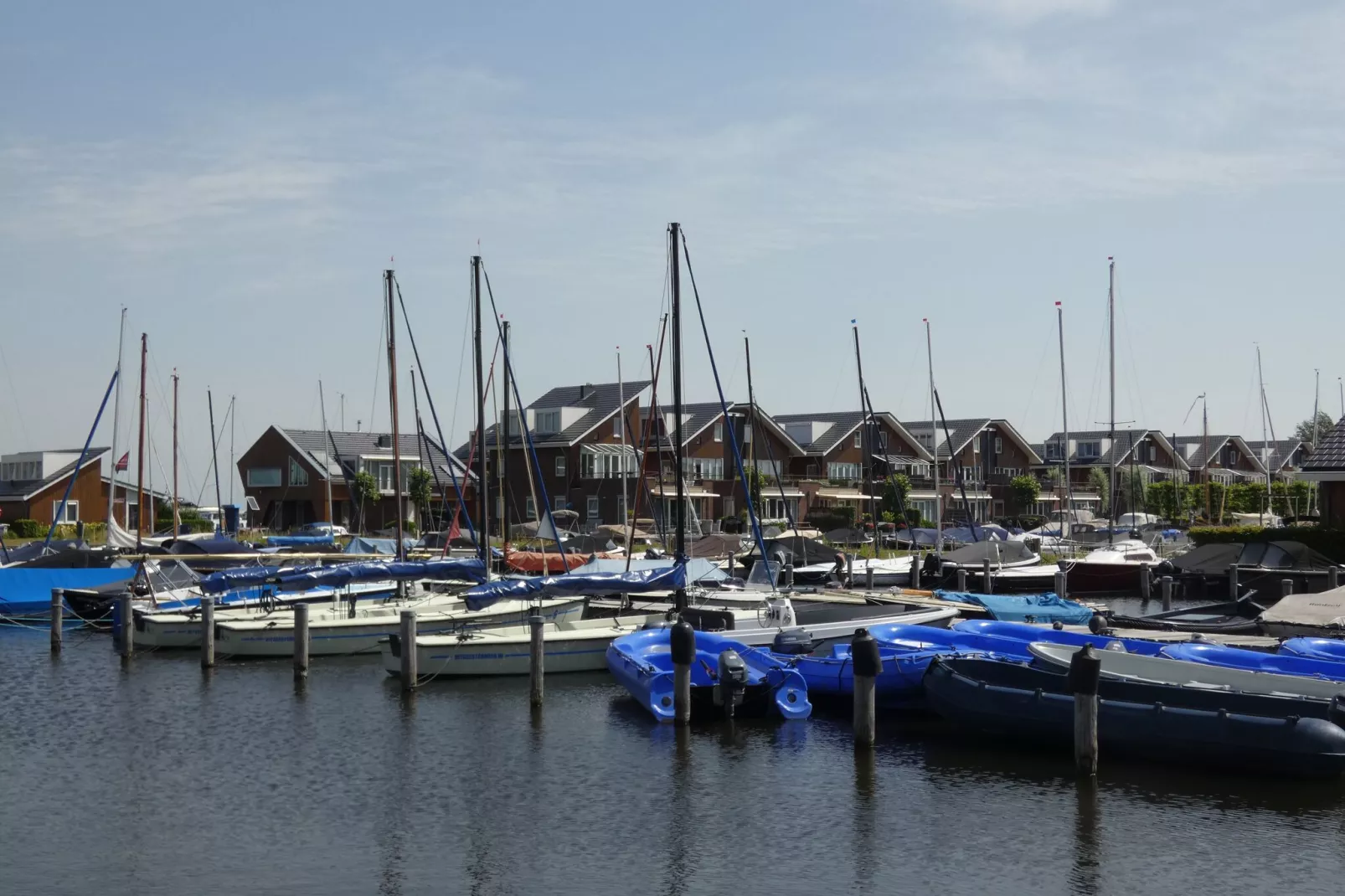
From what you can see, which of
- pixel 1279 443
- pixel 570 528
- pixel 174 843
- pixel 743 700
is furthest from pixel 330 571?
pixel 1279 443

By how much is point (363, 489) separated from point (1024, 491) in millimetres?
51156

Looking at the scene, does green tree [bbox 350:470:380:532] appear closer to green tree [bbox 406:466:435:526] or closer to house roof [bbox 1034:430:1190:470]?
green tree [bbox 406:466:435:526]

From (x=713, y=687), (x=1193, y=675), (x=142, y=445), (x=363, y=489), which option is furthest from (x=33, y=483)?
(x=1193, y=675)

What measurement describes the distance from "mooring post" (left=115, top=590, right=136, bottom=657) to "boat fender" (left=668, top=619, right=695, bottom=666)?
61.1 feet

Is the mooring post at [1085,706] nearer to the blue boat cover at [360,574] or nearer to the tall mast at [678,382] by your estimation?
the tall mast at [678,382]

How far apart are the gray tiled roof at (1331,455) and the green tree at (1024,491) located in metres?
58.4

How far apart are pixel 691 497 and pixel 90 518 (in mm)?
40382

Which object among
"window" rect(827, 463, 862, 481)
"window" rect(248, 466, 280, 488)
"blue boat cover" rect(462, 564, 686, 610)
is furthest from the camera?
"window" rect(827, 463, 862, 481)

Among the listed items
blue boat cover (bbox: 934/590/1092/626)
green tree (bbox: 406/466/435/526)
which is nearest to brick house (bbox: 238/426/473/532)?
green tree (bbox: 406/466/435/526)

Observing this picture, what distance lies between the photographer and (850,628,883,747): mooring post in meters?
23.5

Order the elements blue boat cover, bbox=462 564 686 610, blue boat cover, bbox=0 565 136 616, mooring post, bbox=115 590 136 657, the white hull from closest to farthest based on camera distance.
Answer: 1. blue boat cover, bbox=462 564 686 610
2. the white hull
3. mooring post, bbox=115 590 136 657
4. blue boat cover, bbox=0 565 136 616

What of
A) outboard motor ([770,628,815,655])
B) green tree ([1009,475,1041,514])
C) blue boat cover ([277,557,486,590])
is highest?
green tree ([1009,475,1041,514])

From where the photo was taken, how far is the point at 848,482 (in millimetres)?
100062

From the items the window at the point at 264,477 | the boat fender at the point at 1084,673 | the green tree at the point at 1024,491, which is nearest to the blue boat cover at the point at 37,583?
the boat fender at the point at 1084,673
